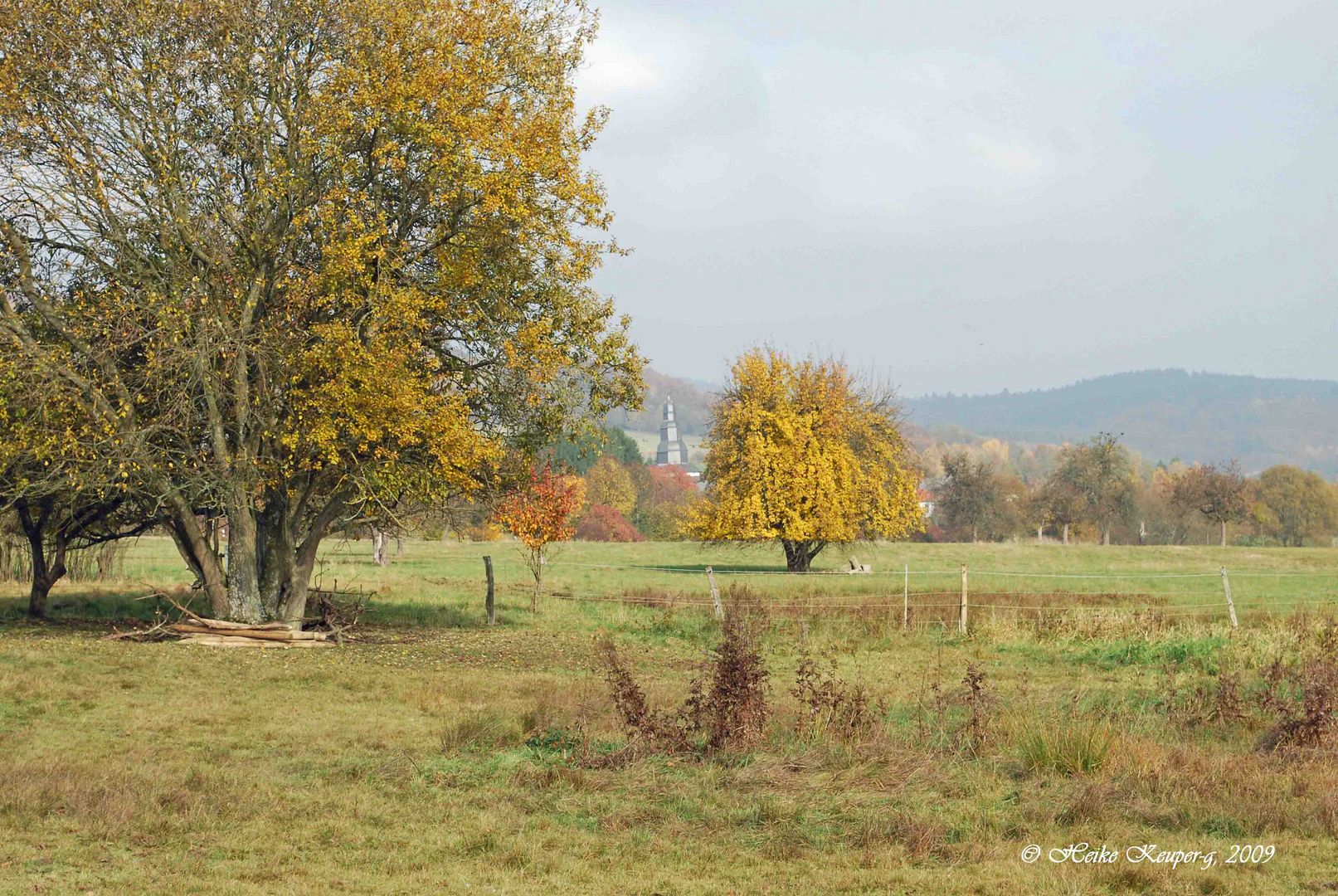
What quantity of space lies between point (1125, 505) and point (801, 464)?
225ft

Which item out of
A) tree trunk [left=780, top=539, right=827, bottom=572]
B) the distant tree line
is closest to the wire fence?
tree trunk [left=780, top=539, right=827, bottom=572]

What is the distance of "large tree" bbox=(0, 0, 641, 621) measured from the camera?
20703mm

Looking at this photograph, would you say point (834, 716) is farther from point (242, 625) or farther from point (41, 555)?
point (41, 555)

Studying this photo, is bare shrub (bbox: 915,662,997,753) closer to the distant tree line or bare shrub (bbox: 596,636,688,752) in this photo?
bare shrub (bbox: 596,636,688,752)

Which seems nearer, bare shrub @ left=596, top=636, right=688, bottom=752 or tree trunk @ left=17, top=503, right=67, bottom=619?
bare shrub @ left=596, top=636, right=688, bottom=752

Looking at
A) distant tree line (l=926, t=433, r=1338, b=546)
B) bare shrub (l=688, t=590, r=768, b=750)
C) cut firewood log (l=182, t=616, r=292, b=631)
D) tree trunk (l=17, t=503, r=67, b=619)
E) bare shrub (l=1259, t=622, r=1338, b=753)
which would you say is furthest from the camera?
distant tree line (l=926, t=433, r=1338, b=546)

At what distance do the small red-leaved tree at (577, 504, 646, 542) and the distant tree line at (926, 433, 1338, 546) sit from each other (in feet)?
103

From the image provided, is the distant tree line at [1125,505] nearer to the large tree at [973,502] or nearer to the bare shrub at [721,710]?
the large tree at [973,502]

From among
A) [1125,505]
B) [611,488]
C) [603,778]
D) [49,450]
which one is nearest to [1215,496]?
[1125,505]

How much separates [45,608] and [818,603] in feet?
61.7

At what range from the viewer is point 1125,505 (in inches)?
4156

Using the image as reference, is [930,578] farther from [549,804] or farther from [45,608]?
[549,804]

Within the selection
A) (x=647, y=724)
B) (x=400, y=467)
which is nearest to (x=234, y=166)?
(x=400, y=467)

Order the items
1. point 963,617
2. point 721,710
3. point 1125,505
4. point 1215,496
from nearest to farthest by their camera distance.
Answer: point 721,710, point 963,617, point 1215,496, point 1125,505
